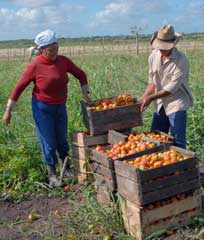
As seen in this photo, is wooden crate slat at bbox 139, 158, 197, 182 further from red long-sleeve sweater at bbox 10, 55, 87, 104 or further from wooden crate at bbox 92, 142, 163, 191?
red long-sleeve sweater at bbox 10, 55, 87, 104

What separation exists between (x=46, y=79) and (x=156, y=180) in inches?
85.2

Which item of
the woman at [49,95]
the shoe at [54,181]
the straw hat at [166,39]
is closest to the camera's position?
the straw hat at [166,39]

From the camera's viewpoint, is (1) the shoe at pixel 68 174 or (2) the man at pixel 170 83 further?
(1) the shoe at pixel 68 174

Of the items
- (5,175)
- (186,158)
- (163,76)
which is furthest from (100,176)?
(5,175)

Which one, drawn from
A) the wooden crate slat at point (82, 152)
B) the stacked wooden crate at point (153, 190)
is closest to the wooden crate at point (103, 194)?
the stacked wooden crate at point (153, 190)

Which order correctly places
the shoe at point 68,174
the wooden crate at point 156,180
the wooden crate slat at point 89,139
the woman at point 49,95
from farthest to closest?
the shoe at point 68,174
the wooden crate slat at point 89,139
the woman at point 49,95
the wooden crate at point 156,180

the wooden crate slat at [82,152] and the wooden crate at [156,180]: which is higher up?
the wooden crate at [156,180]

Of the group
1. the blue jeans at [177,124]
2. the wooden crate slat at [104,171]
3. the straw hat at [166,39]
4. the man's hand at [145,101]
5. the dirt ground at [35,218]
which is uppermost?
the straw hat at [166,39]

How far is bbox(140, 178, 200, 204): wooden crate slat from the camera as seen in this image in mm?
4078

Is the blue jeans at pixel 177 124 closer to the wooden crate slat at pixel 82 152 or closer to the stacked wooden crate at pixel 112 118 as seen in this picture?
the stacked wooden crate at pixel 112 118

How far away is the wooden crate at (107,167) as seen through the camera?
4477mm

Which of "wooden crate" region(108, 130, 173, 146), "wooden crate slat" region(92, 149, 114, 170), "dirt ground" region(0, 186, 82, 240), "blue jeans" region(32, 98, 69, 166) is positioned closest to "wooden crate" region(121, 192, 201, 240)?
"wooden crate slat" region(92, 149, 114, 170)

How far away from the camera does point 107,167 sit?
4.56 m

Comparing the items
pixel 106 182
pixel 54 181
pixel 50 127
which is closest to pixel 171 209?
pixel 106 182
